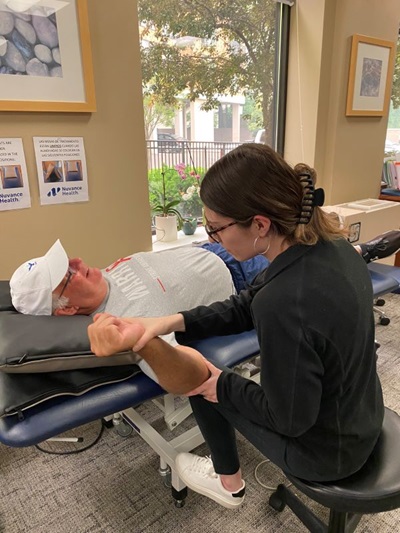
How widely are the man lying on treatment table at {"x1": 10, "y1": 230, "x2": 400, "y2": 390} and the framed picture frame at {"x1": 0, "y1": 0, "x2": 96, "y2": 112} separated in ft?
2.09

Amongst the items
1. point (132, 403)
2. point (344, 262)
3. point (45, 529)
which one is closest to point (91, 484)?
point (45, 529)

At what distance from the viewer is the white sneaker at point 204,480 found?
1149 millimetres

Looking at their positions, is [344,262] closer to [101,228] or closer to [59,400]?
[59,400]

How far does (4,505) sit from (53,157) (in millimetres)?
1364

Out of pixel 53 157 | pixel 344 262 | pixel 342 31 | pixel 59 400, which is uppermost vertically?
pixel 342 31

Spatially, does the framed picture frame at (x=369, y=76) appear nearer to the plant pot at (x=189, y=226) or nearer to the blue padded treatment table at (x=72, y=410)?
the plant pot at (x=189, y=226)

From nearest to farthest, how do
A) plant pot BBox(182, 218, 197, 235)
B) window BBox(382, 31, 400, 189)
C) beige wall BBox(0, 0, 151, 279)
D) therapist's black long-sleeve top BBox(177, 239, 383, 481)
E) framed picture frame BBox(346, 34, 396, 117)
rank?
therapist's black long-sleeve top BBox(177, 239, 383, 481), beige wall BBox(0, 0, 151, 279), plant pot BBox(182, 218, 197, 235), framed picture frame BBox(346, 34, 396, 117), window BBox(382, 31, 400, 189)

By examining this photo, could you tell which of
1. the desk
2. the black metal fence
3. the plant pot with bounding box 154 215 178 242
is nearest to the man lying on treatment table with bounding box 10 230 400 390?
the plant pot with bounding box 154 215 178 242

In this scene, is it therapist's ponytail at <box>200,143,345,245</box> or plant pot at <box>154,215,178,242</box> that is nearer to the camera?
therapist's ponytail at <box>200,143,345,245</box>

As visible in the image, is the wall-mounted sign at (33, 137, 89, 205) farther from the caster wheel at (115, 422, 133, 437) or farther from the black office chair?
the black office chair

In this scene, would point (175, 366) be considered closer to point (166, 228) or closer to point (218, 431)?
point (218, 431)

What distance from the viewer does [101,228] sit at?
1.89 metres

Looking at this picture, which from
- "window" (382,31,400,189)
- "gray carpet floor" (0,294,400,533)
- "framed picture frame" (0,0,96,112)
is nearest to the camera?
"gray carpet floor" (0,294,400,533)

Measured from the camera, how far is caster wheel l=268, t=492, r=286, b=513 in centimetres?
131
